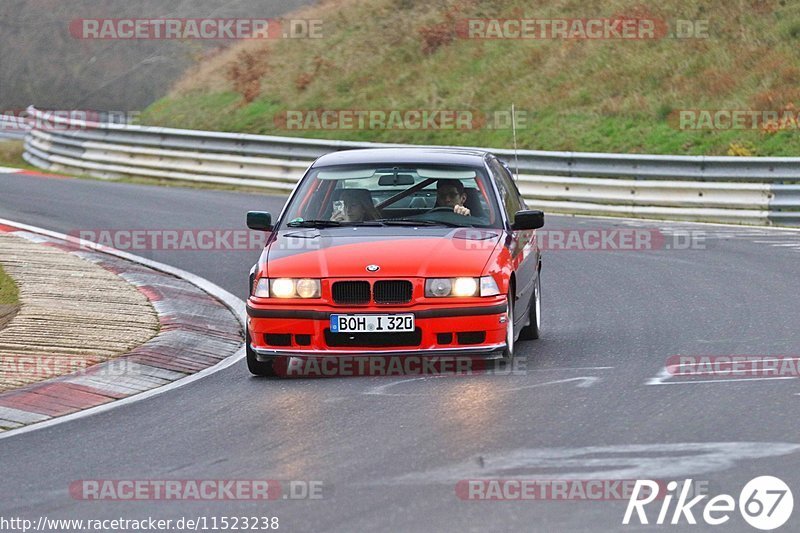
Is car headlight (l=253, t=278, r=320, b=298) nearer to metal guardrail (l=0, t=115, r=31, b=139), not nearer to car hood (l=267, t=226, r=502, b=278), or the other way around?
car hood (l=267, t=226, r=502, b=278)

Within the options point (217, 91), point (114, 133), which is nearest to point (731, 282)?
point (114, 133)

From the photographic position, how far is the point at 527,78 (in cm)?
3036

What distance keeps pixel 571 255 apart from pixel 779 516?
1126cm

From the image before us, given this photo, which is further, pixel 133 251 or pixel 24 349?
pixel 133 251

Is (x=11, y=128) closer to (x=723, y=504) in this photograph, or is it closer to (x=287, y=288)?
(x=287, y=288)

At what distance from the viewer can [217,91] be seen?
35688mm

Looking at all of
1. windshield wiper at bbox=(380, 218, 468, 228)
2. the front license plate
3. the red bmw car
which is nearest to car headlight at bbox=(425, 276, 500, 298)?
the red bmw car


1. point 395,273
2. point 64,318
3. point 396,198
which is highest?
point 396,198

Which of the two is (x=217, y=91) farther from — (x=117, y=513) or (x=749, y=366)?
(x=117, y=513)

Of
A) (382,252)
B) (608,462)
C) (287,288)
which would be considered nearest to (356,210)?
(382,252)

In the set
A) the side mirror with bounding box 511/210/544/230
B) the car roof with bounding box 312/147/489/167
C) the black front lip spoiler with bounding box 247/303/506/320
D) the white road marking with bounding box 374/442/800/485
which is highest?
the car roof with bounding box 312/147/489/167

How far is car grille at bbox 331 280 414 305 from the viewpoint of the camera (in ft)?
30.8

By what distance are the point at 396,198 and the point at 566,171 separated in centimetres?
1237

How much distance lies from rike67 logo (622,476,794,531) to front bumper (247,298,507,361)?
3103mm
